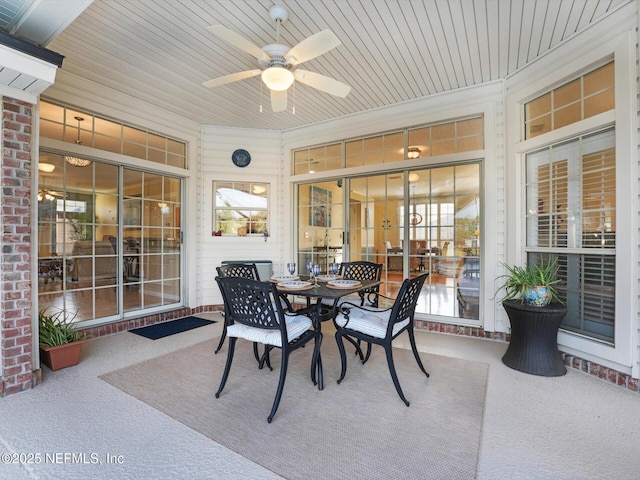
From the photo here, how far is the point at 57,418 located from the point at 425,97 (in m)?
4.84

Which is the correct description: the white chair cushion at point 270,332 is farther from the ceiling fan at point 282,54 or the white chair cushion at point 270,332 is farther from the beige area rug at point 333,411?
the ceiling fan at point 282,54

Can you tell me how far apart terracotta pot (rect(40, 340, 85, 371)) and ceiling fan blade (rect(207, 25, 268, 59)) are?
292cm

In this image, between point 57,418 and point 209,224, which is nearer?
point 57,418

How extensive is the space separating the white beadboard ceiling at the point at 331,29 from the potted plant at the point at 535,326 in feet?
7.26

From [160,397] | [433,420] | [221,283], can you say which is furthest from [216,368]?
[433,420]

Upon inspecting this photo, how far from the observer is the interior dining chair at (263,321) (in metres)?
2.16

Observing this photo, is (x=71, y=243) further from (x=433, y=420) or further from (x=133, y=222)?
(x=433, y=420)

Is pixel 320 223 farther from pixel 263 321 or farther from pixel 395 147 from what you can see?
pixel 263 321

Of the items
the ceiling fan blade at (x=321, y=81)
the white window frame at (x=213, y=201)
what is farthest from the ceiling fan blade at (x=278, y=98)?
the white window frame at (x=213, y=201)

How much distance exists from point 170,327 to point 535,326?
13.7ft

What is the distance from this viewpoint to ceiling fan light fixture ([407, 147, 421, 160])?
4387 mm

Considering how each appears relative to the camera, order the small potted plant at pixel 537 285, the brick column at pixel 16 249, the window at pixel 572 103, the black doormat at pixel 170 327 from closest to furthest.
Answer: the brick column at pixel 16 249, the window at pixel 572 103, the small potted plant at pixel 537 285, the black doormat at pixel 170 327

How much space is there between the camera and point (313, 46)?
2.37 meters

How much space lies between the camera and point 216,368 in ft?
9.75
